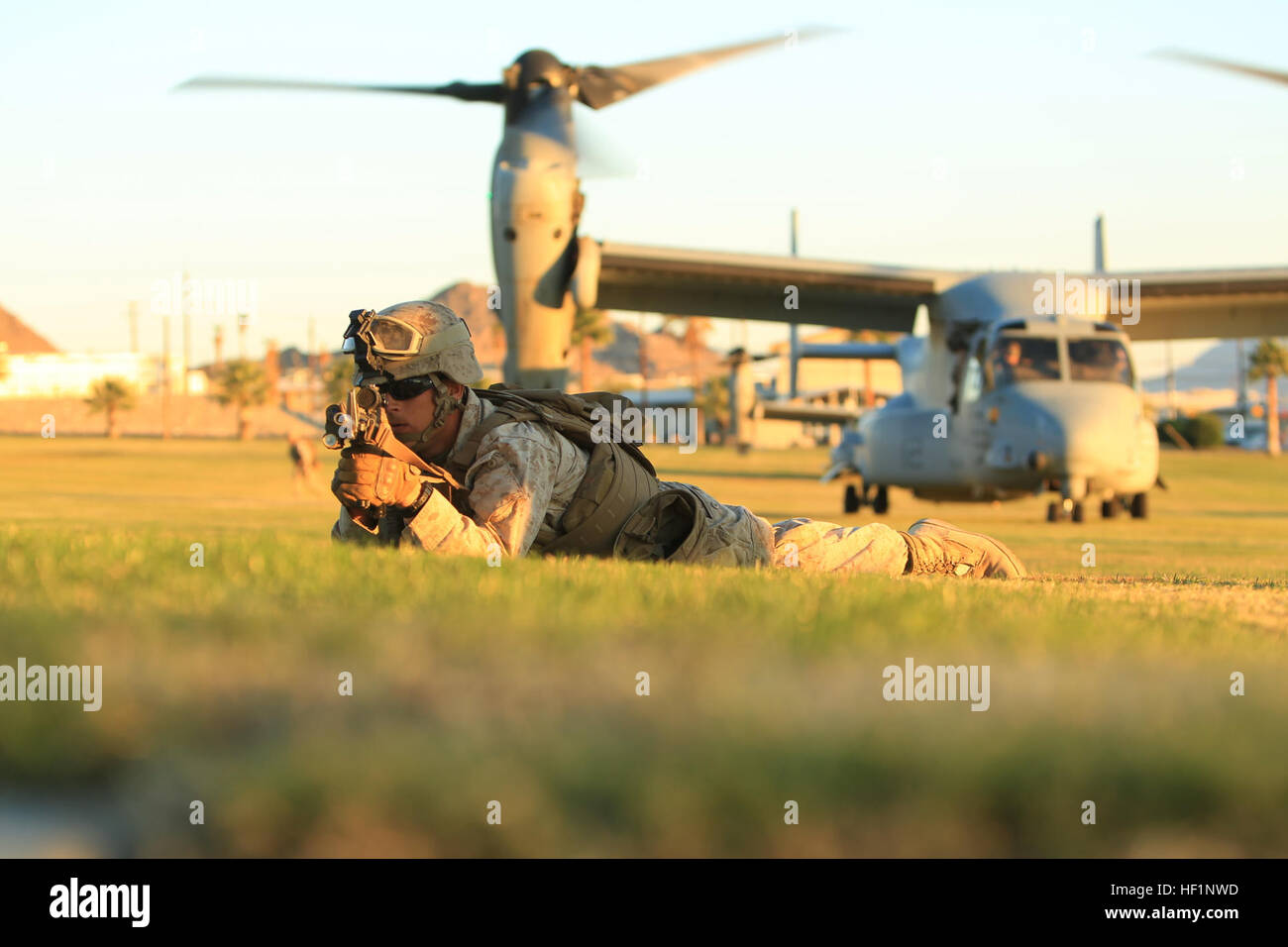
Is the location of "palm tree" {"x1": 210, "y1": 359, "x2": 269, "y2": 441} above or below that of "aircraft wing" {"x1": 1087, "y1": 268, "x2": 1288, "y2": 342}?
above

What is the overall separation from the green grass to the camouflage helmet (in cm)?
127

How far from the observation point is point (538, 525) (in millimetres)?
4461

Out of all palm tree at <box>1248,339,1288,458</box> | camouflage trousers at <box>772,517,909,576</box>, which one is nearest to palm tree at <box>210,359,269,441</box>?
palm tree at <box>1248,339,1288,458</box>

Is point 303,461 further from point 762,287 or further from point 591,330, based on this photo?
point 591,330

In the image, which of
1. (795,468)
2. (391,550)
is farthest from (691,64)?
(795,468)

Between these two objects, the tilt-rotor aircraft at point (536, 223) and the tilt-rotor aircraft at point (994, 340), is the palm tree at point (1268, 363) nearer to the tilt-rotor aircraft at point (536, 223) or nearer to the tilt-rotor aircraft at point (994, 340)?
the tilt-rotor aircraft at point (994, 340)

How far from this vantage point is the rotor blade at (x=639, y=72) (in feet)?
69.0

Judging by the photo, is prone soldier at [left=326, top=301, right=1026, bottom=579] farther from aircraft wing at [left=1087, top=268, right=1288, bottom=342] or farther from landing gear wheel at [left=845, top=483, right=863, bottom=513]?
landing gear wheel at [left=845, top=483, right=863, bottom=513]

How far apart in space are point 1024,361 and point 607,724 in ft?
56.5

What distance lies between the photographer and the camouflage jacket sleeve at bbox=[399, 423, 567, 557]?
4.20 meters

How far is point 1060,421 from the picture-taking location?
673 inches
